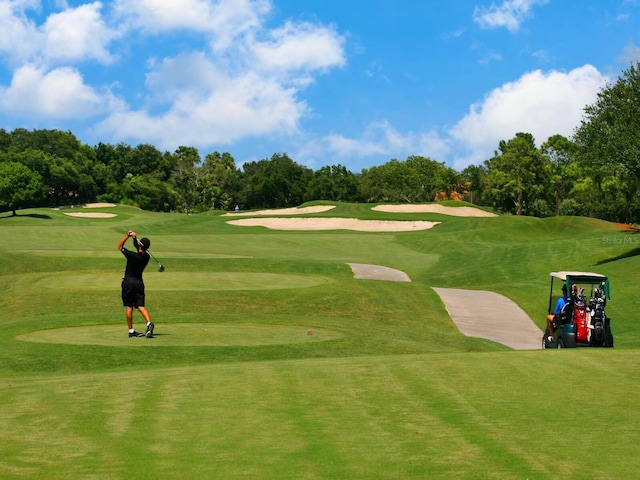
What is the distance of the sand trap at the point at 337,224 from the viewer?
84.4 meters

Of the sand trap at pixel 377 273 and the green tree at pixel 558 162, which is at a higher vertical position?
the green tree at pixel 558 162

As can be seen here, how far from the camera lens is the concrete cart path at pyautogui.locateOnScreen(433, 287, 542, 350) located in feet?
95.8

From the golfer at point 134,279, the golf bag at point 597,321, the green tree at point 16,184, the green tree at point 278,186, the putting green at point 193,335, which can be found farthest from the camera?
the green tree at point 278,186

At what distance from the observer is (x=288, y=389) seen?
1270 cm

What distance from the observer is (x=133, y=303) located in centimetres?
2073

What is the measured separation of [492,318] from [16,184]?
84626mm

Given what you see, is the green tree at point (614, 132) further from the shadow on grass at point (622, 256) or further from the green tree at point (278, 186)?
the green tree at point (278, 186)

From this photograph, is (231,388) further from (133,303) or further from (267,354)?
(133,303)

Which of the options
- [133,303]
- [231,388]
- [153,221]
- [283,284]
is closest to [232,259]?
[283,284]

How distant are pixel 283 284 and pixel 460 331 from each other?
25.5ft

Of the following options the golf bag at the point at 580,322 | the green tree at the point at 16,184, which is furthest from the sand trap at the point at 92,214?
the golf bag at the point at 580,322

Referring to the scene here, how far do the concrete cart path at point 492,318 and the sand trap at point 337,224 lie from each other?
44.1 meters

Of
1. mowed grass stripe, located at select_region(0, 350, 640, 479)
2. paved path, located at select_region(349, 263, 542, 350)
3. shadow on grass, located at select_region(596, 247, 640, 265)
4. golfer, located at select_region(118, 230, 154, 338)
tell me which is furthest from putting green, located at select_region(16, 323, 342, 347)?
shadow on grass, located at select_region(596, 247, 640, 265)

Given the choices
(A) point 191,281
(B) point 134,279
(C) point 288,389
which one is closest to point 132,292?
(B) point 134,279
